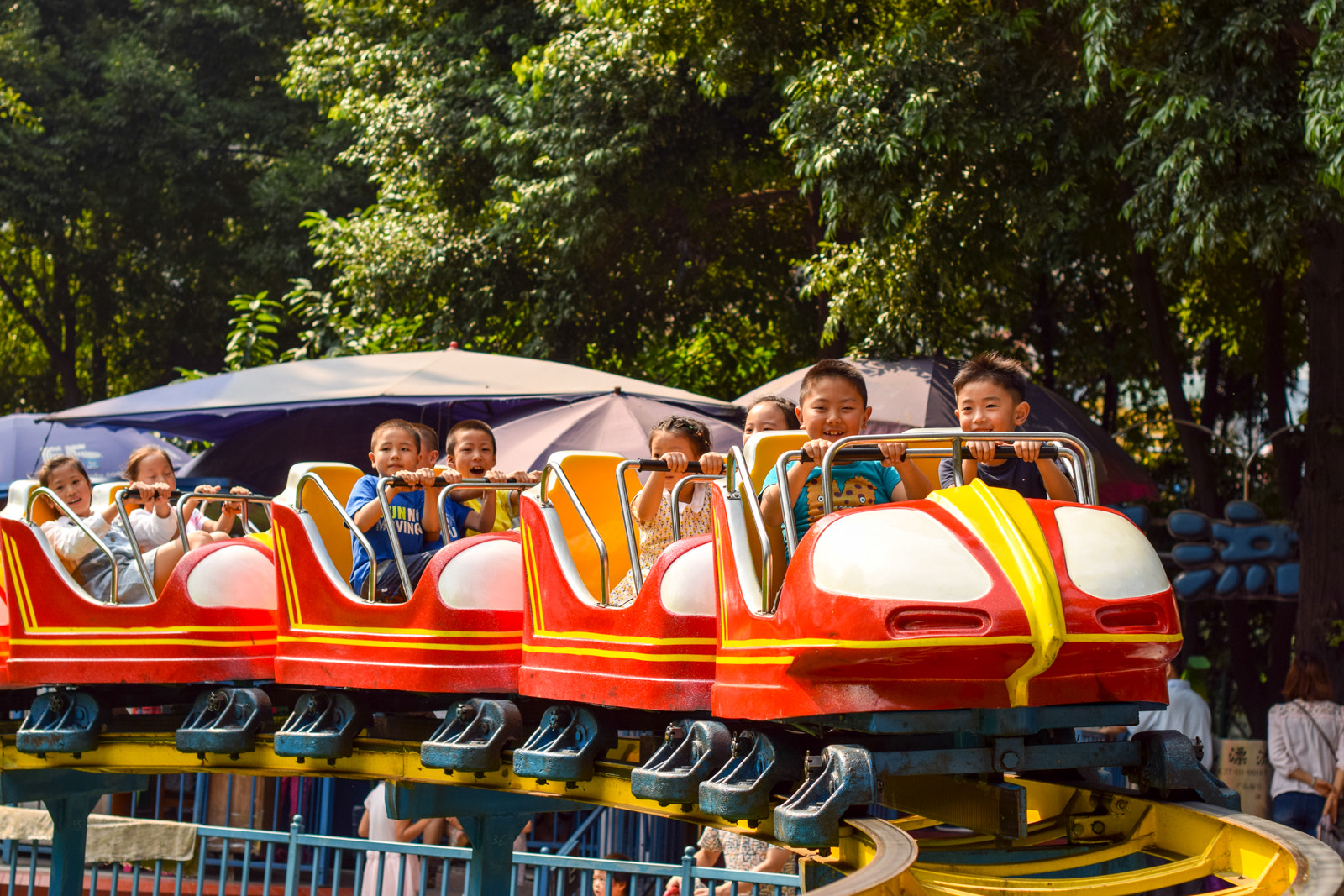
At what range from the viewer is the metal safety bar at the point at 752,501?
11.5 ft

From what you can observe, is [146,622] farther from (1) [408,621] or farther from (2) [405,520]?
(1) [408,621]

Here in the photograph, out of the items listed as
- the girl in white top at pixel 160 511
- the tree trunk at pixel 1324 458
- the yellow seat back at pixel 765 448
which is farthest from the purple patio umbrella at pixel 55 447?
the tree trunk at pixel 1324 458

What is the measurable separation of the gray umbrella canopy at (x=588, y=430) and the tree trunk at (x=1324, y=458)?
13.5ft

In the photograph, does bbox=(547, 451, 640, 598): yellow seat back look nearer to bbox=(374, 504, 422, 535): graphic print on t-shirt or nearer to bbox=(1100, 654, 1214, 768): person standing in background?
bbox=(374, 504, 422, 535): graphic print on t-shirt

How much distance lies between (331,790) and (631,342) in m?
6.69

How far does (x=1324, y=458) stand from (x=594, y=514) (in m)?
6.21

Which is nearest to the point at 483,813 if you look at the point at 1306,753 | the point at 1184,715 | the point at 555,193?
the point at 1184,715

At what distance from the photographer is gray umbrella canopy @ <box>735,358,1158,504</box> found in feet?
25.3

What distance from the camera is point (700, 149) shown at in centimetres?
1216

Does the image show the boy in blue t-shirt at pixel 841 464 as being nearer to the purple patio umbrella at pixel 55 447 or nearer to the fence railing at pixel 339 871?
the fence railing at pixel 339 871

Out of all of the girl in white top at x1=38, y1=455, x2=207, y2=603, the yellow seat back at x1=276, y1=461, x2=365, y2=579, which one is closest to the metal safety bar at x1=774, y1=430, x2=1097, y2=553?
the yellow seat back at x1=276, y1=461, x2=365, y2=579

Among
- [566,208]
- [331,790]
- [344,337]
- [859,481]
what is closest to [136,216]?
[344,337]

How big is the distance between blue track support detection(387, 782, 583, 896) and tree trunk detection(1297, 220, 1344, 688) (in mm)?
5837

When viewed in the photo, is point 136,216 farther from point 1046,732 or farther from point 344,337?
point 1046,732
